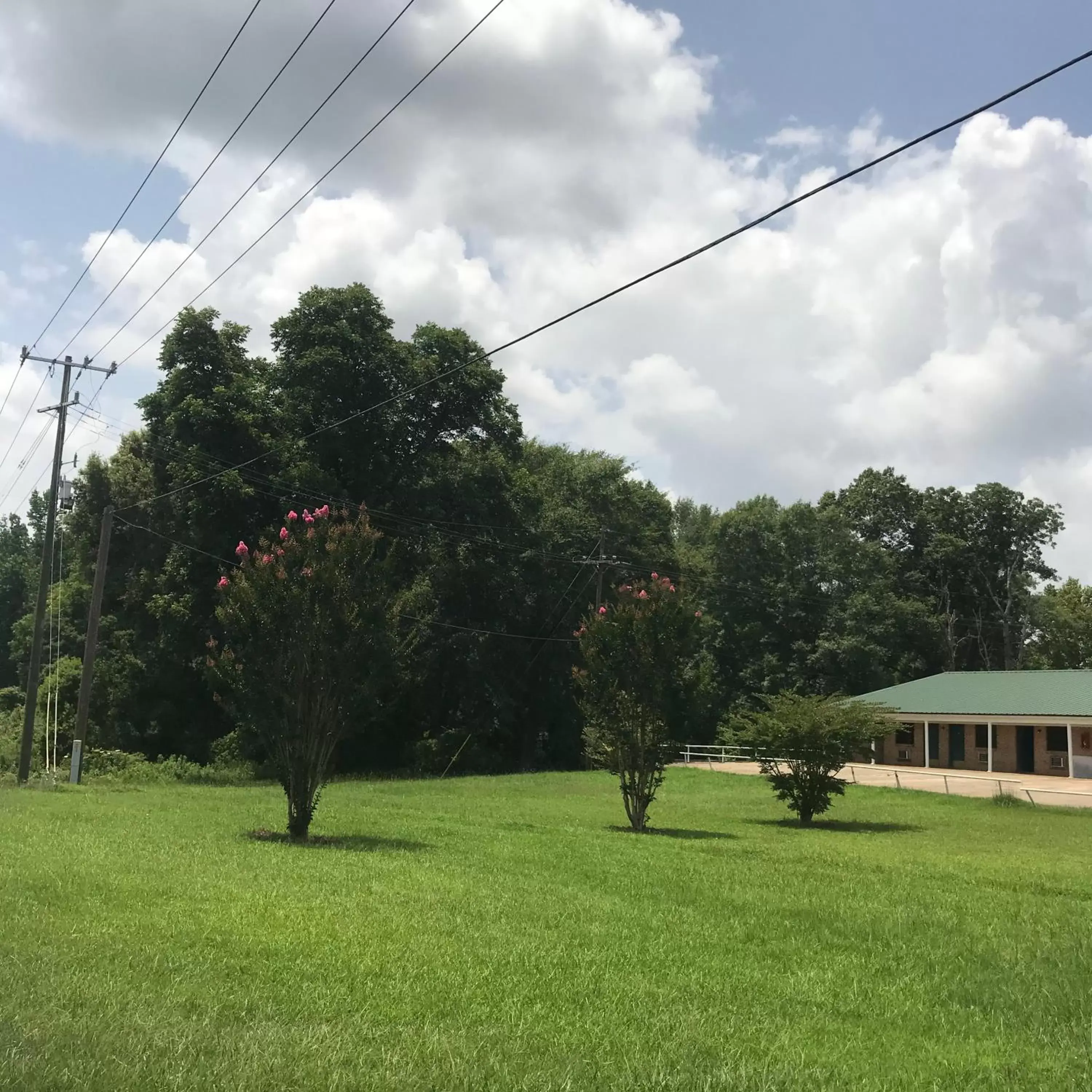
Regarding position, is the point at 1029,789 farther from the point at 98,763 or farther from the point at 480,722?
the point at 98,763

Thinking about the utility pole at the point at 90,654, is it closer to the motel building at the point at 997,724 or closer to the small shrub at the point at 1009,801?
the small shrub at the point at 1009,801

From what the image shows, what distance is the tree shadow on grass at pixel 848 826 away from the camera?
22141mm

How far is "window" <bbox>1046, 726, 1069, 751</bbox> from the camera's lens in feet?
135

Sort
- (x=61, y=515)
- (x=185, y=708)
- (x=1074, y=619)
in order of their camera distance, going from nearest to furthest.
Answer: (x=185, y=708) < (x=61, y=515) < (x=1074, y=619)

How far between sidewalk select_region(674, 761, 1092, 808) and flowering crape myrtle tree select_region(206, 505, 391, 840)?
21.9 m

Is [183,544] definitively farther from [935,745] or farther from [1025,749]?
[1025,749]

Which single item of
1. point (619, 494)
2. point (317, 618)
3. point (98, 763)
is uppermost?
point (619, 494)

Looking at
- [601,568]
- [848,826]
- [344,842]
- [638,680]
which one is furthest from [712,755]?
[344,842]

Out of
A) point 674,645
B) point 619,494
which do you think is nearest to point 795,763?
point 674,645

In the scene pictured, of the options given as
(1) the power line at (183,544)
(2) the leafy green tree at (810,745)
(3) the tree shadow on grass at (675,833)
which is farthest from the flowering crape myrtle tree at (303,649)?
(1) the power line at (183,544)

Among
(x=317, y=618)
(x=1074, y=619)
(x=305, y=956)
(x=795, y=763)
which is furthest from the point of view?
(x=1074, y=619)

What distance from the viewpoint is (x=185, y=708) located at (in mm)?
39500

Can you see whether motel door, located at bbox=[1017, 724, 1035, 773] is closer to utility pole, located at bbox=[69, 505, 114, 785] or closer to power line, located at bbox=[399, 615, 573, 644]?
power line, located at bbox=[399, 615, 573, 644]

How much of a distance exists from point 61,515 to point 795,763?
31329mm
